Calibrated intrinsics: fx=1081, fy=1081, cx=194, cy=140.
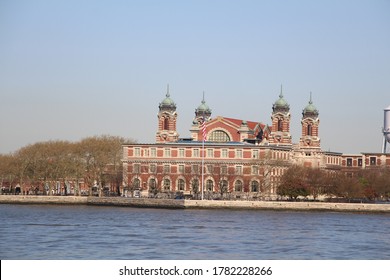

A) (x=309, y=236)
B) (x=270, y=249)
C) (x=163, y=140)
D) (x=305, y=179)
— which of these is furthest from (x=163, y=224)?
(x=163, y=140)

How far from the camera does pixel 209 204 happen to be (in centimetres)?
9125

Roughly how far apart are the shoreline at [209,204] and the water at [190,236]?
6894 millimetres

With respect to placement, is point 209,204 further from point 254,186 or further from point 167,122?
point 167,122

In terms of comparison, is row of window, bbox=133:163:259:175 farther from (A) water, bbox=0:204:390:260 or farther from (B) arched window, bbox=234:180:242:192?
(A) water, bbox=0:204:390:260

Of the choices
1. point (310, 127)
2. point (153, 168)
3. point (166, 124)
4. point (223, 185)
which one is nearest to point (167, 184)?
point (153, 168)

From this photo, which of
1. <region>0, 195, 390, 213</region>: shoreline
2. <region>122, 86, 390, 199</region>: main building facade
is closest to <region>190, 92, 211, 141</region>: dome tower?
<region>122, 86, 390, 199</region>: main building facade

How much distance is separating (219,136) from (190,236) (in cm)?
6812

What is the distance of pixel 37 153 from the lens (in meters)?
113

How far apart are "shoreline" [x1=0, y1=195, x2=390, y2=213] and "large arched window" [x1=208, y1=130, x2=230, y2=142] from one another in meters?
26.5

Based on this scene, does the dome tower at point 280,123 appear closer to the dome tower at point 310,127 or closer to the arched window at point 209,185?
the dome tower at point 310,127

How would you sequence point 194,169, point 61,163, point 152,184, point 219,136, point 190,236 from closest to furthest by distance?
1. point 190,236
2. point 61,163
3. point 194,169
4. point 152,184
5. point 219,136

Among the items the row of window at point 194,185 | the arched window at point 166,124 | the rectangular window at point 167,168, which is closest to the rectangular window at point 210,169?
the row of window at point 194,185

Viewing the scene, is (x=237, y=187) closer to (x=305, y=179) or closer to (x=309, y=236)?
(x=305, y=179)

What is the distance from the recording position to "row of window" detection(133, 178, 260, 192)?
11025 cm
